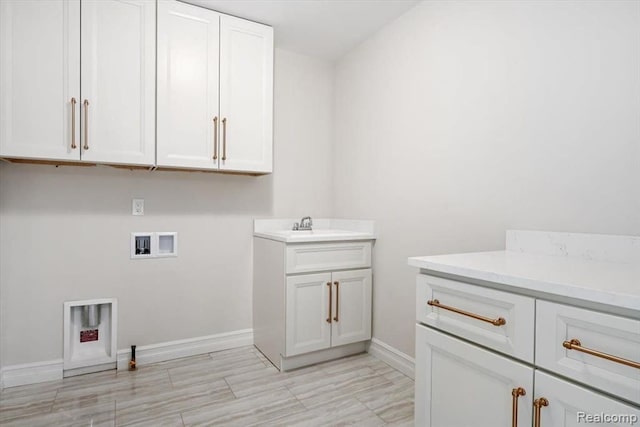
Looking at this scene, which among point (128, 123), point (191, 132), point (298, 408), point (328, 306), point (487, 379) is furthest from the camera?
point (328, 306)

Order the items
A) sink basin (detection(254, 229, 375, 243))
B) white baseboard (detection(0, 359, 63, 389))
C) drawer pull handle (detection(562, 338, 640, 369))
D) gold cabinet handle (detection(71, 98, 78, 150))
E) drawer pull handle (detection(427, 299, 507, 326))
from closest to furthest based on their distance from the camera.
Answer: drawer pull handle (detection(562, 338, 640, 369)), drawer pull handle (detection(427, 299, 507, 326)), gold cabinet handle (detection(71, 98, 78, 150)), white baseboard (detection(0, 359, 63, 389)), sink basin (detection(254, 229, 375, 243))

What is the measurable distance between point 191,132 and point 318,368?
69.4 inches

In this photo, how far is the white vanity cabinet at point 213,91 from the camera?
2184mm

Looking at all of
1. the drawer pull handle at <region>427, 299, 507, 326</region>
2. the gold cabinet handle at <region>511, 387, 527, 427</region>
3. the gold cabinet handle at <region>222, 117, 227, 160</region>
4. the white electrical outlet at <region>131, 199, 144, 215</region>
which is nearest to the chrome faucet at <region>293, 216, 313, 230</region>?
the gold cabinet handle at <region>222, 117, 227, 160</region>

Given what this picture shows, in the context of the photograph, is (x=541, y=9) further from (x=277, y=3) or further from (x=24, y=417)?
(x=24, y=417)

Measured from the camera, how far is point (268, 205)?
2893 millimetres

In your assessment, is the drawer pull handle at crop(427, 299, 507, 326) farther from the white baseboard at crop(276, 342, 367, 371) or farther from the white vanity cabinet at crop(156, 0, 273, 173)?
the white vanity cabinet at crop(156, 0, 273, 173)

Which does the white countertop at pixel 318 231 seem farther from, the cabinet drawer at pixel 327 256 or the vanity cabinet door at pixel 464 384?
the vanity cabinet door at pixel 464 384

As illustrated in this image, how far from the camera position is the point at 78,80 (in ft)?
6.40

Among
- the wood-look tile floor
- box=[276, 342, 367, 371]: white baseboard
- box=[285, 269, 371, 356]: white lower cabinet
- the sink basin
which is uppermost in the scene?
the sink basin

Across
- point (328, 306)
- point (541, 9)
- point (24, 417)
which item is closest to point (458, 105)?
point (541, 9)

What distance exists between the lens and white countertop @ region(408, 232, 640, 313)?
85 cm

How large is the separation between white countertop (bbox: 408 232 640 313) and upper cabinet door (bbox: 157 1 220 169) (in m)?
1.59

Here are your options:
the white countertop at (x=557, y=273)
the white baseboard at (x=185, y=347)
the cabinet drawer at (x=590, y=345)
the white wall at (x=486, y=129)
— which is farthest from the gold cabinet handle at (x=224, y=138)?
the cabinet drawer at (x=590, y=345)
